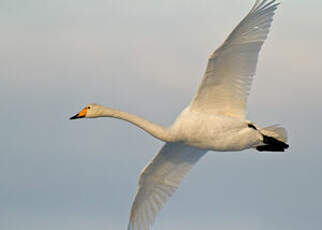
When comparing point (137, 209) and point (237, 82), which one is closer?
point (237, 82)

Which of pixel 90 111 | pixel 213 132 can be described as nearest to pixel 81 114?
pixel 90 111

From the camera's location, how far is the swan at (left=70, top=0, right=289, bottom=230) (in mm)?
19062

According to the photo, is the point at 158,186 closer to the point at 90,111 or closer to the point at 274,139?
the point at 90,111

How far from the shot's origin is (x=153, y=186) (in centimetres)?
2127

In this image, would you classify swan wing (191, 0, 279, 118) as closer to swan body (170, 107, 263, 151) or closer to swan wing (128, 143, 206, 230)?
swan body (170, 107, 263, 151)

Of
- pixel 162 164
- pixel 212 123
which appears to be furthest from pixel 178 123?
pixel 162 164

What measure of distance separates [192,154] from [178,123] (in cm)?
219

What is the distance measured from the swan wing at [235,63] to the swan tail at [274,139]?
1119 millimetres

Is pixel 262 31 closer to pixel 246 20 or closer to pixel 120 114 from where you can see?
pixel 246 20

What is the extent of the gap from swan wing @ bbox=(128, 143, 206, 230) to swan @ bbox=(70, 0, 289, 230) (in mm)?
83

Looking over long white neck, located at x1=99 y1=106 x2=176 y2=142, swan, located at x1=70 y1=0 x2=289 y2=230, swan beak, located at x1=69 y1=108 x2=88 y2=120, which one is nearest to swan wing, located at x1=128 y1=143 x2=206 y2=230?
swan, located at x1=70 y1=0 x2=289 y2=230

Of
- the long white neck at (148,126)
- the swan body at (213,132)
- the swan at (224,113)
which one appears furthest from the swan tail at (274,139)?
the long white neck at (148,126)

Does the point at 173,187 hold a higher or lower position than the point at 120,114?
lower

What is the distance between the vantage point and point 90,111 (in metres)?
20.4
